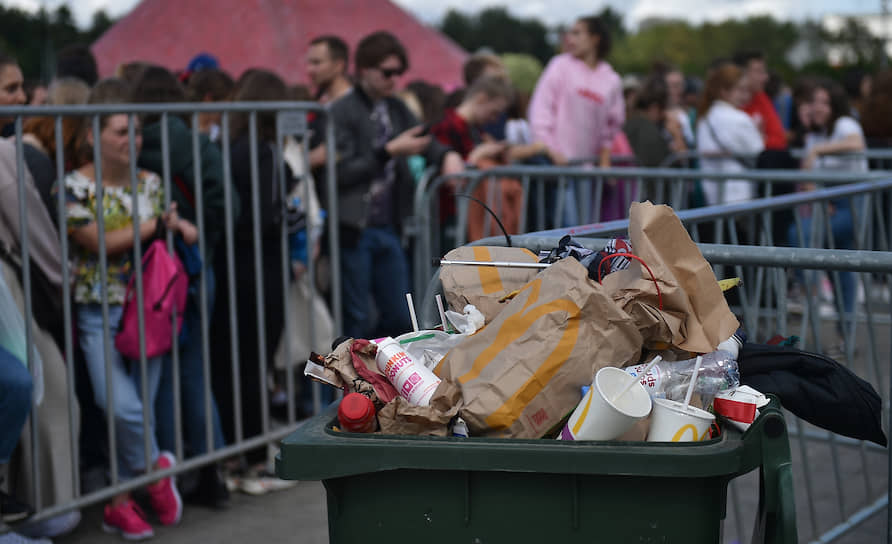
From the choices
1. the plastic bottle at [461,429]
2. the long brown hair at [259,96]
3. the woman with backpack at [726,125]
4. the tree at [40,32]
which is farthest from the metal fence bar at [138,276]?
the tree at [40,32]

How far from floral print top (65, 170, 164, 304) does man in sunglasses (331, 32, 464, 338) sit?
4.90 ft

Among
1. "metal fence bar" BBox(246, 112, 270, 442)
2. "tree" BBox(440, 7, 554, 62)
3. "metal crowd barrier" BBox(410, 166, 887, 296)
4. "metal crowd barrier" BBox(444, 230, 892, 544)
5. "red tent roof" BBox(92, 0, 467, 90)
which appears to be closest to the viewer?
"metal crowd barrier" BBox(444, 230, 892, 544)

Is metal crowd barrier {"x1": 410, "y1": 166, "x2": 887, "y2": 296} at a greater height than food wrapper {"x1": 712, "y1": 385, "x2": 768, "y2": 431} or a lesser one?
greater

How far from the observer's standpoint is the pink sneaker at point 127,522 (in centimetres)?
436

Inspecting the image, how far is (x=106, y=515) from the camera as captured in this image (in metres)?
4.44

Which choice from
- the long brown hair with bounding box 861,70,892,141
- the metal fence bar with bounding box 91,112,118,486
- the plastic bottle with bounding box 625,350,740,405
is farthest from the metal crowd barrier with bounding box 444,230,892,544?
the long brown hair with bounding box 861,70,892,141

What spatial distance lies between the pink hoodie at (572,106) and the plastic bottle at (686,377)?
576cm

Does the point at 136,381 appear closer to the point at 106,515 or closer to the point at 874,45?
the point at 106,515

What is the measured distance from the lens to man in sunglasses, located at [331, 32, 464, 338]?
5809 mm

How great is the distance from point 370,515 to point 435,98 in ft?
21.2

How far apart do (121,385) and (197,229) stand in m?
0.71

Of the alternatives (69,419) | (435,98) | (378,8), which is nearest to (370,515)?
(69,419)

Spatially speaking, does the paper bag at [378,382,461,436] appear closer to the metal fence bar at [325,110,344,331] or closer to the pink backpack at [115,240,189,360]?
the pink backpack at [115,240,189,360]

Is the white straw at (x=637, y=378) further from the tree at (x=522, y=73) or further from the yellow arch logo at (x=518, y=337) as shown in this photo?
the tree at (x=522, y=73)
